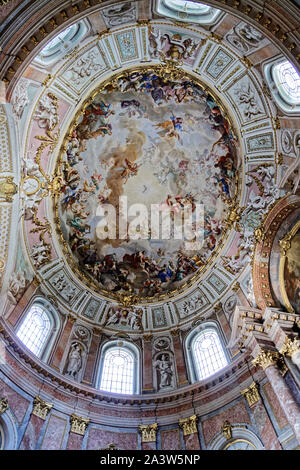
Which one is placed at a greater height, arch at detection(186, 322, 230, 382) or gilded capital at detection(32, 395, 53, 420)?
arch at detection(186, 322, 230, 382)

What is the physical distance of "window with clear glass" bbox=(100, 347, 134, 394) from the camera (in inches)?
707

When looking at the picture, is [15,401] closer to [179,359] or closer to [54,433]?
[54,433]

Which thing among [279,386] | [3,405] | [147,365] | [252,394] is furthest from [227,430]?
[3,405]

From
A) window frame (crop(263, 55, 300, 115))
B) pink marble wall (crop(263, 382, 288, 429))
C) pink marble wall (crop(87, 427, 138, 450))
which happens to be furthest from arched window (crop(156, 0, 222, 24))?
pink marble wall (crop(87, 427, 138, 450))

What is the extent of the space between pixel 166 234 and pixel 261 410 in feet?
39.9

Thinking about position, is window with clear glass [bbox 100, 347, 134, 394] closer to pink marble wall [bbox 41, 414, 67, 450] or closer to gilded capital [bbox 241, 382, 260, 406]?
pink marble wall [bbox 41, 414, 67, 450]

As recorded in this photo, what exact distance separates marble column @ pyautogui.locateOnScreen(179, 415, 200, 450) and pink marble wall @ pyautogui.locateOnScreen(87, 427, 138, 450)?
1942 millimetres

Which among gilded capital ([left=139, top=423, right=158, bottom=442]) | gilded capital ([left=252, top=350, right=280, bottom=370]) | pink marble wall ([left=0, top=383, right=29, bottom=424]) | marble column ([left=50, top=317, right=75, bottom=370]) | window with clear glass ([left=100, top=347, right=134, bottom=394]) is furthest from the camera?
window with clear glass ([left=100, top=347, right=134, bottom=394])

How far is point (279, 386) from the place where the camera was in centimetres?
1341

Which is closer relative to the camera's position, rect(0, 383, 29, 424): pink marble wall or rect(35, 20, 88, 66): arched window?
rect(0, 383, 29, 424): pink marble wall

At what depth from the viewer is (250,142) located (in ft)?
62.4

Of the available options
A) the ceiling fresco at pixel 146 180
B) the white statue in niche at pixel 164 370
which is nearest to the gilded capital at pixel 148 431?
the white statue in niche at pixel 164 370

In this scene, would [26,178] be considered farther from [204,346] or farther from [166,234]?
[204,346]

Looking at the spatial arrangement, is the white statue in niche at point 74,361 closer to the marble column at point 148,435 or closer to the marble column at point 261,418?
the marble column at point 148,435
